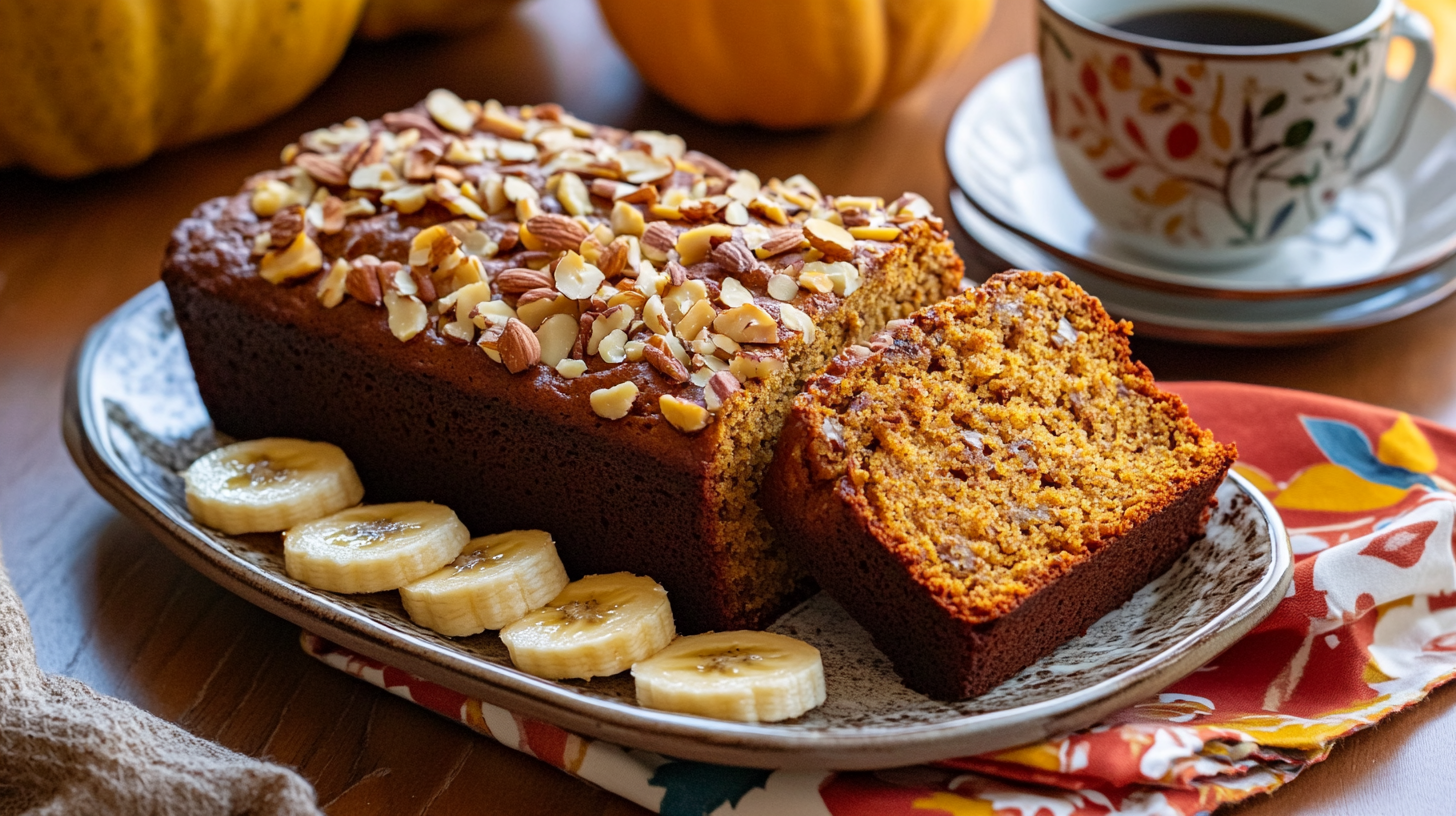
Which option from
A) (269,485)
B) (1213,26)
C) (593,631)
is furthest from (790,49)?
(593,631)

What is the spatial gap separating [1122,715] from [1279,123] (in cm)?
112

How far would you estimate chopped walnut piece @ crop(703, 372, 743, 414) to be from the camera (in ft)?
4.70

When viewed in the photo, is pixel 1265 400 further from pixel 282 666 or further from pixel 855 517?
pixel 282 666

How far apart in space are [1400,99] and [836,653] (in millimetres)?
1511

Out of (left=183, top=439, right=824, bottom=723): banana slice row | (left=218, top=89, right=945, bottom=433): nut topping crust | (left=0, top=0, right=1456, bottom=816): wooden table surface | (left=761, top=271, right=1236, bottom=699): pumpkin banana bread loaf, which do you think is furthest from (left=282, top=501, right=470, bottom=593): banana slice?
(left=761, top=271, right=1236, bottom=699): pumpkin banana bread loaf

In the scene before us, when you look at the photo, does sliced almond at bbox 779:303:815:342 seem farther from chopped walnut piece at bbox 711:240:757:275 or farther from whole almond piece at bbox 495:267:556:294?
whole almond piece at bbox 495:267:556:294

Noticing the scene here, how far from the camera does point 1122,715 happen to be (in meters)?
1.39

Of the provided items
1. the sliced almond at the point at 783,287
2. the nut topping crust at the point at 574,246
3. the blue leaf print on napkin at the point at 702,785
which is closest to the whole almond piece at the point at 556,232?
the nut topping crust at the point at 574,246

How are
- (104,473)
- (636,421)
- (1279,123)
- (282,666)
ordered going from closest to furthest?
(636,421) → (282,666) → (104,473) → (1279,123)

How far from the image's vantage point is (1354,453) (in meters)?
1.79

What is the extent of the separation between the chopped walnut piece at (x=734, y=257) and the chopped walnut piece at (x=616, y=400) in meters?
0.23

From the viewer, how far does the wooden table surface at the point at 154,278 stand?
141 cm

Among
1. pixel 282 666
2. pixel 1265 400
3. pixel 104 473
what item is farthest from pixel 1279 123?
pixel 104 473

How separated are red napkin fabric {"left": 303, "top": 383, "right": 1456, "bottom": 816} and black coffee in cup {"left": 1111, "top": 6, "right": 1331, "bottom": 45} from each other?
0.72 metres
